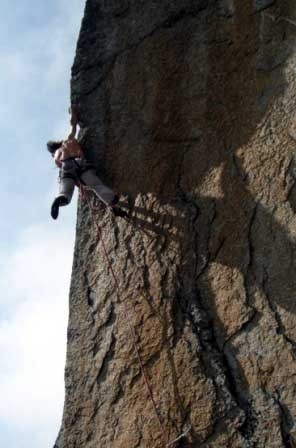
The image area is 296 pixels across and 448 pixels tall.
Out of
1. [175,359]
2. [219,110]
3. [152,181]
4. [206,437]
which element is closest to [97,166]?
[152,181]

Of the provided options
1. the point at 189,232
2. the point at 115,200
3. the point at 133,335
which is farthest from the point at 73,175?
the point at 133,335

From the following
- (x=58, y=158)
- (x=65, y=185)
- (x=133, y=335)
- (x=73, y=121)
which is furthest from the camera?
(x=73, y=121)

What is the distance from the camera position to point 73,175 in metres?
7.57

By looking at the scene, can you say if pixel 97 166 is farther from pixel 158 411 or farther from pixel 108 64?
pixel 158 411

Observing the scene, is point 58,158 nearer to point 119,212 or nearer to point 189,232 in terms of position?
point 119,212

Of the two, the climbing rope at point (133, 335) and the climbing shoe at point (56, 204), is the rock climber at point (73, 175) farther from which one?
the climbing rope at point (133, 335)

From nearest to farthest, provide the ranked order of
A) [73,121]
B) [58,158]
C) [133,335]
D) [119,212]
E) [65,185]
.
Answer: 1. [133,335]
2. [119,212]
3. [65,185]
4. [58,158]
5. [73,121]

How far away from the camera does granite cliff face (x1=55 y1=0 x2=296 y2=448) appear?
21.5ft

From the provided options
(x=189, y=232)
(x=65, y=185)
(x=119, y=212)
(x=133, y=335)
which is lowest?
(x=133, y=335)

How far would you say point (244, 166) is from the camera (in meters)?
7.11

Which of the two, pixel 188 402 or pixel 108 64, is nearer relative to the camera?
pixel 188 402

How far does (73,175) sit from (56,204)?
0.30 m

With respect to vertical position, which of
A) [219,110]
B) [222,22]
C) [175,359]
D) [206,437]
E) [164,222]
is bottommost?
[206,437]

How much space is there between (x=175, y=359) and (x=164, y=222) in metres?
1.13
